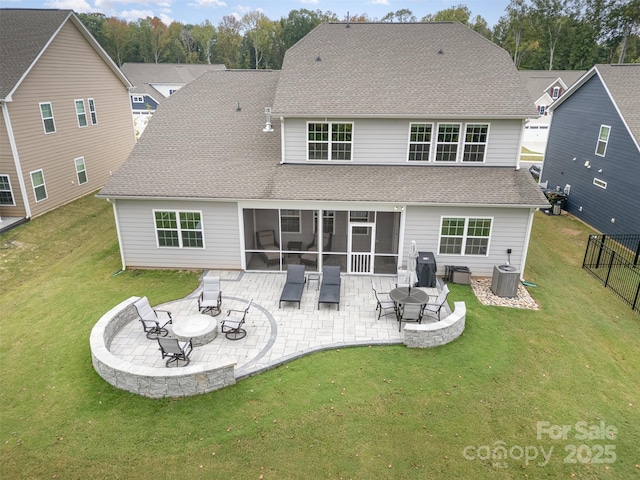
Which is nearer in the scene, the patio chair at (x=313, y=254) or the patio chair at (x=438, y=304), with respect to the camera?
the patio chair at (x=438, y=304)

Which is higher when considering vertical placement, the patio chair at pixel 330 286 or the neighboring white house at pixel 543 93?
the neighboring white house at pixel 543 93

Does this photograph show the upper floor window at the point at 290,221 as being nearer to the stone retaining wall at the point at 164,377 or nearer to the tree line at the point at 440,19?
the stone retaining wall at the point at 164,377

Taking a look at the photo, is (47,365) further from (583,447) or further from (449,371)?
(583,447)

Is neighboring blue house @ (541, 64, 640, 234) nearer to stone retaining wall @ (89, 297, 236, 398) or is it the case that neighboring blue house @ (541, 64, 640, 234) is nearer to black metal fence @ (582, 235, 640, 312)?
black metal fence @ (582, 235, 640, 312)

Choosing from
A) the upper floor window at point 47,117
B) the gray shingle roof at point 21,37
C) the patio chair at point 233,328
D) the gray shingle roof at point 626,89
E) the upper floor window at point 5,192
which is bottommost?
the patio chair at point 233,328

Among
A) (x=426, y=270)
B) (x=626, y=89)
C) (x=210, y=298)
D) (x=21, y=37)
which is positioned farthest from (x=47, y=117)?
(x=626, y=89)

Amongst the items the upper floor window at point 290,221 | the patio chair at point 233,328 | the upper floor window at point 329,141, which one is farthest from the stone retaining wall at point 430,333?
the upper floor window at point 290,221

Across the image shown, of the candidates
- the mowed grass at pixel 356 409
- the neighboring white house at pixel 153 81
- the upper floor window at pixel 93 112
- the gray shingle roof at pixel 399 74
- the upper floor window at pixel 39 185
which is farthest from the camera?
the neighboring white house at pixel 153 81

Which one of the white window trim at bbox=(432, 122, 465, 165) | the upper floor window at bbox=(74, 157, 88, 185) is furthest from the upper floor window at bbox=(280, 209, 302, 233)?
the upper floor window at bbox=(74, 157, 88, 185)
